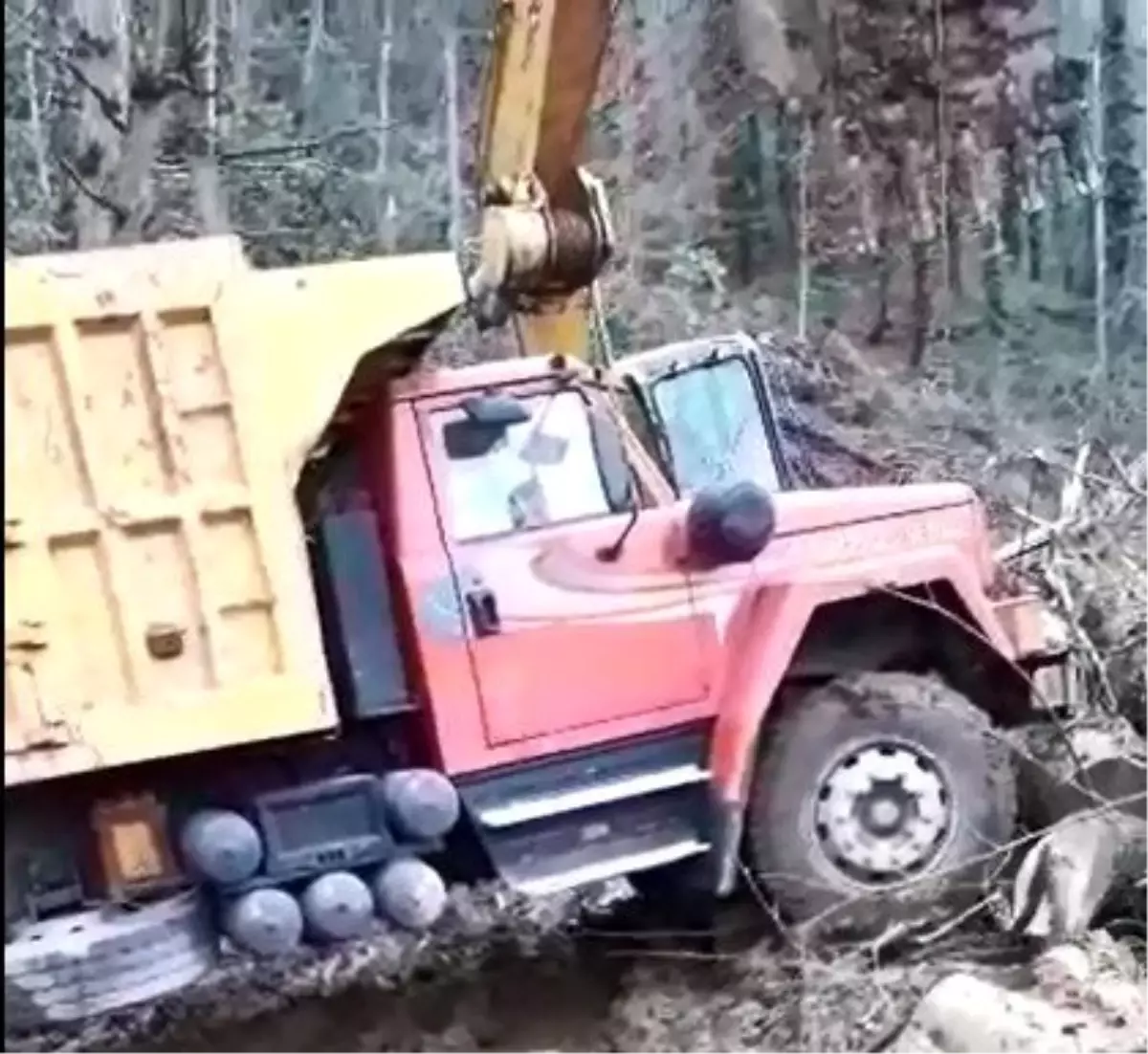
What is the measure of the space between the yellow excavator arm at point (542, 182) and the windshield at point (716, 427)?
371mm

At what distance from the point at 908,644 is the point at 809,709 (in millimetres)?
537

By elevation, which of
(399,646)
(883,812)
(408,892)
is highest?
(399,646)

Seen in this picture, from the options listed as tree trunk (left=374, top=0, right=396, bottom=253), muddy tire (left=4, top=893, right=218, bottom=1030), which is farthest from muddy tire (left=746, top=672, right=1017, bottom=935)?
tree trunk (left=374, top=0, right=396, bottom=253)

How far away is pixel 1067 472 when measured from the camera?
909 centimetres

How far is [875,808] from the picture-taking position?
25.4 feet

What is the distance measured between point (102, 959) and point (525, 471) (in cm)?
185

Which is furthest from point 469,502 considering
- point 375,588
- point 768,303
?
point 768,303

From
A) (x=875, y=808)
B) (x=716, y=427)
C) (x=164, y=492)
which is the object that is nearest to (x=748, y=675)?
(x=875, y=808)

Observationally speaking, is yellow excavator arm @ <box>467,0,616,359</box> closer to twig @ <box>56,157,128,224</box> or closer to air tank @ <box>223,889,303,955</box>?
air tank @ <box>223,889,303,955</box>

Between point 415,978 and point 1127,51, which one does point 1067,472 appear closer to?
point 415,978

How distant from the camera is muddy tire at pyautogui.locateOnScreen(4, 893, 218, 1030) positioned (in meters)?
Result: 6.55

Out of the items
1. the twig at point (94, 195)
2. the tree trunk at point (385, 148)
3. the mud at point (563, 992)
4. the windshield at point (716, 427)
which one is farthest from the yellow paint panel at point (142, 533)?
the tree trunk at point (385, 148)

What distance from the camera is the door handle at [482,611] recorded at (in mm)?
7250

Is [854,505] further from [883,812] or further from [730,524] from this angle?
[883,812]
